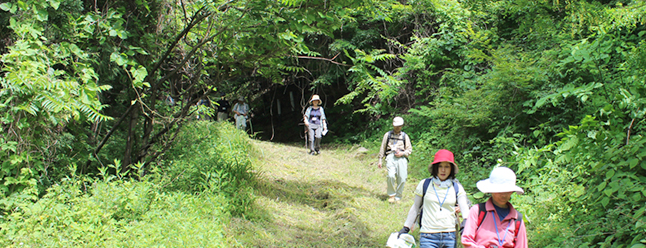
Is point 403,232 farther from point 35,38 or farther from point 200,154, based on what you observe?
point 200,154

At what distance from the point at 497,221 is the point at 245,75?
16.7ft

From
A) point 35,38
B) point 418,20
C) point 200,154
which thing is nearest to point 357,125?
point 418,20

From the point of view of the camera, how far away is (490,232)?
3.17 metres

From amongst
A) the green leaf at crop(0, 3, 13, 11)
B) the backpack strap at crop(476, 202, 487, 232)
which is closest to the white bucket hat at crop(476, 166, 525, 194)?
the backpack strap at crop(476, 202, 487, 232)

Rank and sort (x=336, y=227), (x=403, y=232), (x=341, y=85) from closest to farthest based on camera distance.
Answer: (x=403, y=232), (x=336, y=227), (x=341, y=85)

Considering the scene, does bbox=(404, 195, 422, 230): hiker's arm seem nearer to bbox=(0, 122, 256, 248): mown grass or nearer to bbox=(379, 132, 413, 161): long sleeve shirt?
bbox=(0, 122, 256, 248): mown grass

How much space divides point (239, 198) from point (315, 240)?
1.38m

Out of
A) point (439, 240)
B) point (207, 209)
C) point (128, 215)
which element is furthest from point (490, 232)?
point (128, 215)

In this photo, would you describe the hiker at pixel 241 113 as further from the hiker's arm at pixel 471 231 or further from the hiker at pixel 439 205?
the hiker's arm at pixel 471 231

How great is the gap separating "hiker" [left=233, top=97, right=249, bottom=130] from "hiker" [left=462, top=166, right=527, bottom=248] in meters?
11.7

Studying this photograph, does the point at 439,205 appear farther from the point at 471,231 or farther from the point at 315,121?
the point at 315,121

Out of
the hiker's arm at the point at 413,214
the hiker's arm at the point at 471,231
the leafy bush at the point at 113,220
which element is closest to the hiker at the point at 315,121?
the leafy bush at the point at 113,220

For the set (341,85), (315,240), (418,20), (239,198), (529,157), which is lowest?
(315,240)

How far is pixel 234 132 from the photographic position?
40.0 ft
